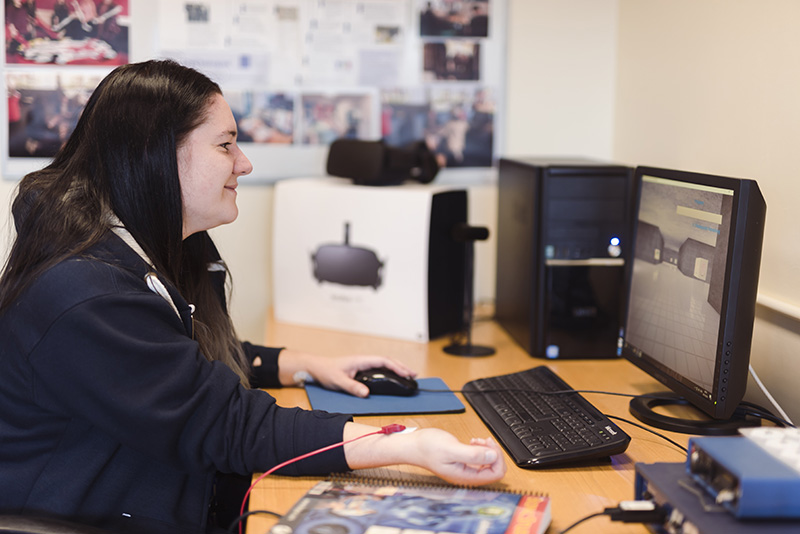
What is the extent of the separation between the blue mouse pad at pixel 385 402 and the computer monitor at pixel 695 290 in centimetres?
31

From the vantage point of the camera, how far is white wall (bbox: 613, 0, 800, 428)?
4.20 feet

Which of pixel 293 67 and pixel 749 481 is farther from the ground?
pixel 293 67

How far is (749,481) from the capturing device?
78 cm

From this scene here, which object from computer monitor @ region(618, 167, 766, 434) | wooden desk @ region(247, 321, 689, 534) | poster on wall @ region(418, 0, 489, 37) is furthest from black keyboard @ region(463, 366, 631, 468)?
poster on wall @ region(418, 0, 489, 37)

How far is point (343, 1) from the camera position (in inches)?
77.1

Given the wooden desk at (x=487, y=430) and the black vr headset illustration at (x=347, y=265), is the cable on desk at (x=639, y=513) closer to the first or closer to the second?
the wooden desk at (x=487, y=430)

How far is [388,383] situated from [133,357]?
0.52 meters

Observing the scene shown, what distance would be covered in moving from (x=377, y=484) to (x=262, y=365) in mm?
525

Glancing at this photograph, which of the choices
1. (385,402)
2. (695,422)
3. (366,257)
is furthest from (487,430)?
(366,257)

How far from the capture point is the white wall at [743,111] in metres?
1.28

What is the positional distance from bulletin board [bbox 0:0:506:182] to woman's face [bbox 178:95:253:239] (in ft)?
2.43

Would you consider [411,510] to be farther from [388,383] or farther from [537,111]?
[537,111]

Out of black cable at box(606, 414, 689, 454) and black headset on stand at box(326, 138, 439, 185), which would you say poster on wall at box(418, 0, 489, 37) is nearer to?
black headset on stand at box(326, 138, 439, 185)

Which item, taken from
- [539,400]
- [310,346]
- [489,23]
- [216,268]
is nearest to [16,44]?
[216,268]
